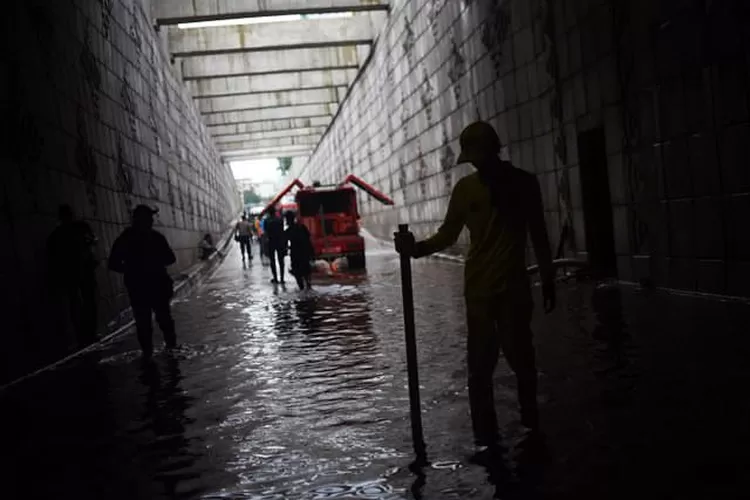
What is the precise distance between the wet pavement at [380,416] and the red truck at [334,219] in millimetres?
11489

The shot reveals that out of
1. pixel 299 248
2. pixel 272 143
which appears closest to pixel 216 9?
pixel 299 248

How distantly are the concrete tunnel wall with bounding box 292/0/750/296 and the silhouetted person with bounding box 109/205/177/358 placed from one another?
6.34 metres

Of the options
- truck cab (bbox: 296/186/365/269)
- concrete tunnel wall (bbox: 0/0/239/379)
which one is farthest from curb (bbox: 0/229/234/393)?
truck cab (bbox: 296/186/365/269)

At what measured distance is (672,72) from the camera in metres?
9.77

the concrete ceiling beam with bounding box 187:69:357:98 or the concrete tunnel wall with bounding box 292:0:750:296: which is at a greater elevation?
the concrete ceiling beam with bounding box 187:69:357:98

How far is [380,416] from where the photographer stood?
526cm

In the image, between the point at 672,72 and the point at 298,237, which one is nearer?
the point at 672,72

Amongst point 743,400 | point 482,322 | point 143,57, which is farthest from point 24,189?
point 143,57

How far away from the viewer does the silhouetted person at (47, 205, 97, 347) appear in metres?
9.21

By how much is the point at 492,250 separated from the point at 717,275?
5900 millimetres

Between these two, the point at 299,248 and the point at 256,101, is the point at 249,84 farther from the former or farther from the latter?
the point at 299,248

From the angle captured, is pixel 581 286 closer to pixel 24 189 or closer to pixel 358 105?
pixel 24 189

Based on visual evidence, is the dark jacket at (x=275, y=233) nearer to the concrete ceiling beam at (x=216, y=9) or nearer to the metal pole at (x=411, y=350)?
the concrete ceiling beam at (x=216, y=9)

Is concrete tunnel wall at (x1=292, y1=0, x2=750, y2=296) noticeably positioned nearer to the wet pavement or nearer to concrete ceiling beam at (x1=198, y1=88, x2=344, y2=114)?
the wet pavement
